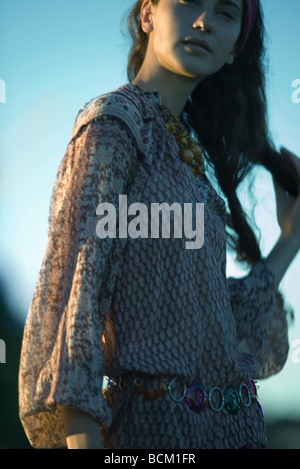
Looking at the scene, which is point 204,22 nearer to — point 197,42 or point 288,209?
point 197,42

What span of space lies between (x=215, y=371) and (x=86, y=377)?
1.52ft

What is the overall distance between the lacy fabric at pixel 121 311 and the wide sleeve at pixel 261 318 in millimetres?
453

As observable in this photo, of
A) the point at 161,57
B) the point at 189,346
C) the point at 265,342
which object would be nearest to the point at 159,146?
the point at 161,57

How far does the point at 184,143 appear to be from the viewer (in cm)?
232

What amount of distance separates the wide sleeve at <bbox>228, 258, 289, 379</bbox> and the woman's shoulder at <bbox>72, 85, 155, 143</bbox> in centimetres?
76

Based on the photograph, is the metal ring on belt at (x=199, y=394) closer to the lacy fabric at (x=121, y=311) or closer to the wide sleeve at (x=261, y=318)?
the lacy fabric at (x=121, y=311)

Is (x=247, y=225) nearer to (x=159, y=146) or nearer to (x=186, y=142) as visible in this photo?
(x=186, y=142)

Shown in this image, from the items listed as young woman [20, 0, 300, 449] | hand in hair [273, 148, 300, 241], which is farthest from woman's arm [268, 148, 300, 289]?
young woman [20, 0, 300, 449]

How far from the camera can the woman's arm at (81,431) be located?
5.44 feet

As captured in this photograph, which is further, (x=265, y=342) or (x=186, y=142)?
(x=265, y=342)

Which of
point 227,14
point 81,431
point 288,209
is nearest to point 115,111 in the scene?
point 227,14

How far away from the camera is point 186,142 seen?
233cm

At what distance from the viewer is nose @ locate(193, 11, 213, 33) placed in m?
2.27

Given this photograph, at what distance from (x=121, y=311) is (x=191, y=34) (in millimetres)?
858
